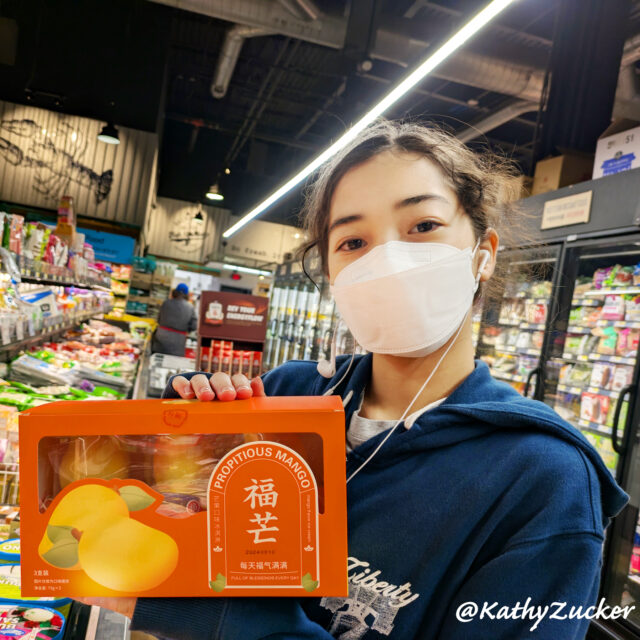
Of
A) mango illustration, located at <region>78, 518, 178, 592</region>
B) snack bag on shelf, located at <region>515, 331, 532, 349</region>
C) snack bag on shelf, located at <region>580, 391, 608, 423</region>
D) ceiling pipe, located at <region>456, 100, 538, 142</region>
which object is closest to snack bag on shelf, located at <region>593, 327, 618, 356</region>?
snack bag on shelf, located at <region>580, 391, 608, 423</region>

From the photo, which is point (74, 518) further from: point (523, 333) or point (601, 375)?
point (523, 333)

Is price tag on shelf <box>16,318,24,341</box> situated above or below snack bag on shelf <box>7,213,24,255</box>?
below

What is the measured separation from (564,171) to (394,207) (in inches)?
148

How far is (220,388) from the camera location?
975 mm

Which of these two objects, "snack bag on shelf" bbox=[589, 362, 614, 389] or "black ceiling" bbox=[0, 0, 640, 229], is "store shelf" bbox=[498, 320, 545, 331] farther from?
"black ceiling" bbox=[0, 0, 640, 229]

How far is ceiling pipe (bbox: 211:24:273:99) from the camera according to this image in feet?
26.9

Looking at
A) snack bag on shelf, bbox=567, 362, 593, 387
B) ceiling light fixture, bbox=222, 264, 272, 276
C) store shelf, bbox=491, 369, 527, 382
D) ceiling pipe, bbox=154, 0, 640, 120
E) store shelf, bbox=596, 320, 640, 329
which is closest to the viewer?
store shelf, bbox=596, 320, 640, 329

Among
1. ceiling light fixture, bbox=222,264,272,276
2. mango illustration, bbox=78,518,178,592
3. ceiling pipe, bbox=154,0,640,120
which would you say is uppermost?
ceiling pipe, bbox=154,0,640,120

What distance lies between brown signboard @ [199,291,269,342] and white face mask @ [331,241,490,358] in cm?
480

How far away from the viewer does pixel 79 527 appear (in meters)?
0.83

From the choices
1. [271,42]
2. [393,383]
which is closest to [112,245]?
[271,42]

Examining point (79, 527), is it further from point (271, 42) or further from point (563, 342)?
point (271, 42)

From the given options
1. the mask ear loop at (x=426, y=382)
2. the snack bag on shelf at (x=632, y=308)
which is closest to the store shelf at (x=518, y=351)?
the snack bag on shelf at (x=632, y=308)

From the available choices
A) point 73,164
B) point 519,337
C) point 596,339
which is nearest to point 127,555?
point 596,339
